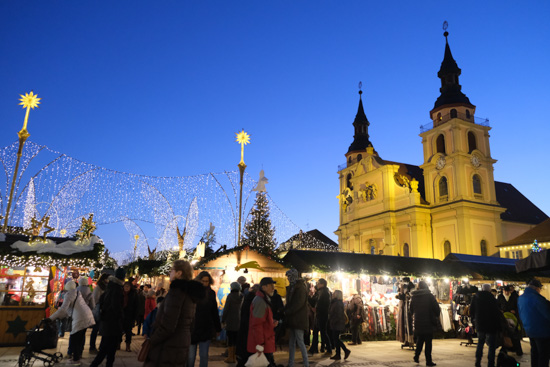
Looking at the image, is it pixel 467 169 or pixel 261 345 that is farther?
pixel 467 169

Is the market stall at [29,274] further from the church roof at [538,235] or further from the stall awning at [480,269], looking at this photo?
the church roof at [538,235]

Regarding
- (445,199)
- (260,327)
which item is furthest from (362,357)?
(445,199)

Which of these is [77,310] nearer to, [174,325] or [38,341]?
[38,341]

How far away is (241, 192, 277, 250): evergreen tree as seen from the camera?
4138cm

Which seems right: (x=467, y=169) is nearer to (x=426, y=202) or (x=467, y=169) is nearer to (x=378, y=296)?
(x=426, y=202)

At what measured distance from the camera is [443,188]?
36969mm

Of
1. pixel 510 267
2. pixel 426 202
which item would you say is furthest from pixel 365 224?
pixel 510 267

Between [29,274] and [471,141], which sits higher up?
[471,141]

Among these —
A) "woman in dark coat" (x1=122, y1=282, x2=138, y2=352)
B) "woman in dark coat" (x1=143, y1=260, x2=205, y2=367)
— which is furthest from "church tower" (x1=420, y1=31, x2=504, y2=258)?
"woman in dark coat" (x1=143, y1=260, x2=205, y2=367)

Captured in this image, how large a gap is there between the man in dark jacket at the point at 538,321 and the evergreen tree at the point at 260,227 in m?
35.4

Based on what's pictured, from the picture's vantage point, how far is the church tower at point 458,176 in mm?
34000

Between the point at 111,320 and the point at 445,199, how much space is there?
3500 centimetres

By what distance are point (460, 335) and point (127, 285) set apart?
1105 cm

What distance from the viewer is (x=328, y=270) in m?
13.1
